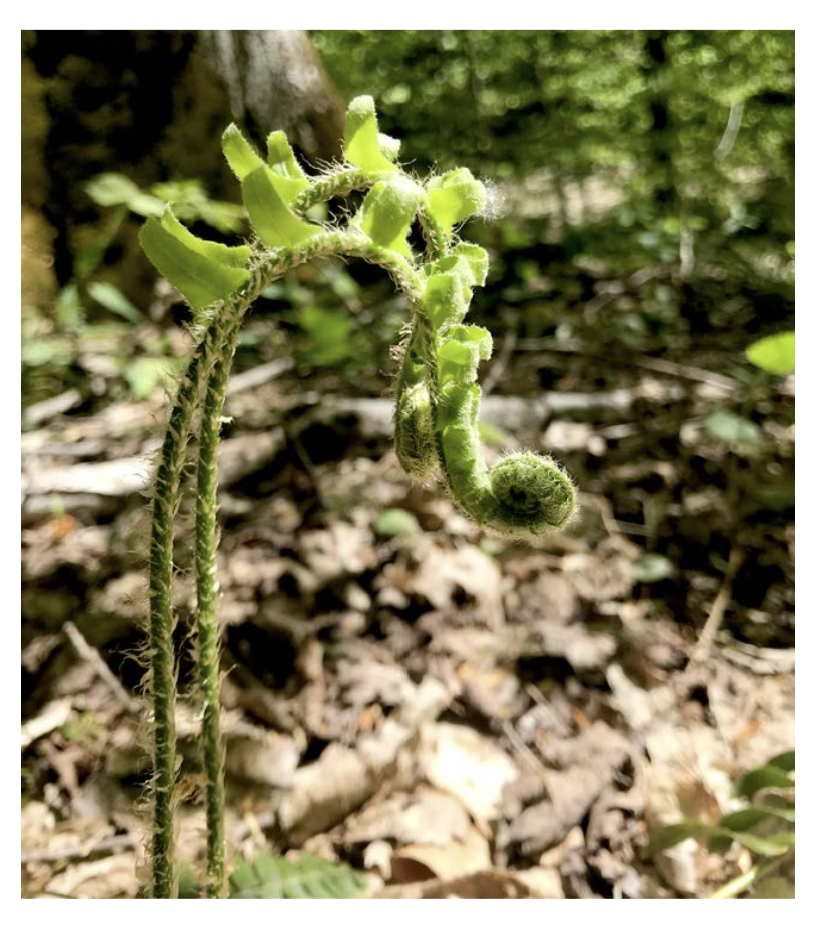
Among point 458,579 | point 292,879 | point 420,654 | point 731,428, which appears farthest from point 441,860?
point 731,428

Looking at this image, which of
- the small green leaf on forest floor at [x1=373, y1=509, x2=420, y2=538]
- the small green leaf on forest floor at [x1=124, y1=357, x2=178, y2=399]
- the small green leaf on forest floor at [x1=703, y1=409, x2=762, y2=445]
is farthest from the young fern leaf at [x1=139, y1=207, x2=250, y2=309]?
the small green leaf on forest floor at [x1=703, y1=409, x2=762, y2=445]

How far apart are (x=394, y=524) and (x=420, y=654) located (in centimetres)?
37

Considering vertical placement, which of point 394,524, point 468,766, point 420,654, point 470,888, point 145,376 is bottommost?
point 470,888

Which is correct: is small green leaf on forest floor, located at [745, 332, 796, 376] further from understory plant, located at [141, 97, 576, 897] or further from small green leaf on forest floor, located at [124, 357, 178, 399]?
small green leaf on forest floor, located at [124, 357, 178, 399]

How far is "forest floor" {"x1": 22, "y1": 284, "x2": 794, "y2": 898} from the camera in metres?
1.31

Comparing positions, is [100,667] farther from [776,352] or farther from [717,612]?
[776,352]

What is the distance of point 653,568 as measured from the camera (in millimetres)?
1936

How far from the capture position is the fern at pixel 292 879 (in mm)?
1040

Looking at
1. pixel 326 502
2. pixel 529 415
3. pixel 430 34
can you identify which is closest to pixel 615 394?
pixel 529 415

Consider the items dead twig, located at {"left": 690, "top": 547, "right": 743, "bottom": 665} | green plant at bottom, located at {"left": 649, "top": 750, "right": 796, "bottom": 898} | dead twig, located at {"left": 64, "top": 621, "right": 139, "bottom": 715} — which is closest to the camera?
green plant at bottom, located at {"left": 649, "top": 750, "right": 796, "bottom": 898}

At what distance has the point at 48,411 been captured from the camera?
2229mm

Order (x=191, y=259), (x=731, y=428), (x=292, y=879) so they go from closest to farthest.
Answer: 1. (x=191, y=259)
2. (x=292, y=879)
3. (x=731, y=428)

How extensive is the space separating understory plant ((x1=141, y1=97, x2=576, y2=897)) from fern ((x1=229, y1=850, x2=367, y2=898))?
42 cm

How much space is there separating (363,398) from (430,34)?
150 cm
